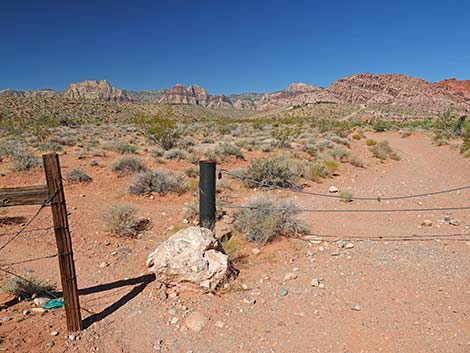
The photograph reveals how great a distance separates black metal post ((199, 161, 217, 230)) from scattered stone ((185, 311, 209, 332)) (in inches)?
57.9

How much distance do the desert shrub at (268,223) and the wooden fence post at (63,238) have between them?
2.88 meters

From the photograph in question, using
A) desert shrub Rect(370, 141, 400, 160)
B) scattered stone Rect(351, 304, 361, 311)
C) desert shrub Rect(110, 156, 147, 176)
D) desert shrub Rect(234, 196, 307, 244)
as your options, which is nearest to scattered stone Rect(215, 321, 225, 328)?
scattered stone Rect(351, 304, 361, 311)

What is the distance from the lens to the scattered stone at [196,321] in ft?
10.7

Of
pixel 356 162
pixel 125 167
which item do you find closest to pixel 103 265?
pixel 125 167

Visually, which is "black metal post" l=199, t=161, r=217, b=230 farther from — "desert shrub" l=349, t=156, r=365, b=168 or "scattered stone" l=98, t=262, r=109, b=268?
"desert shrub" l=349, t=156, r=365, b=168

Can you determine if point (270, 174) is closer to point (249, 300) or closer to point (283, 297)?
point (283, 297)

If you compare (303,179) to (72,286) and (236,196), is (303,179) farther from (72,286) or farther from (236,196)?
(72,286)

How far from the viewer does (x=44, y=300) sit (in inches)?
143

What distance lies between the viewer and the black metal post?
4422mm

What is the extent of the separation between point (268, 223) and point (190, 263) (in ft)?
6.09

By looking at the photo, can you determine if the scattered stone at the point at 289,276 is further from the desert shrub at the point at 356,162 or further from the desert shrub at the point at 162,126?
the desert shrub at the point at 162,126

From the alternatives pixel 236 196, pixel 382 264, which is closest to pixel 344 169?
pixel 236 196

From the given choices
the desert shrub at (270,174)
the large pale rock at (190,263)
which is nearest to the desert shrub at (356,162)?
the desert shrub at (270,174)

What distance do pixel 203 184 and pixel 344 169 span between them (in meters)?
8.44
